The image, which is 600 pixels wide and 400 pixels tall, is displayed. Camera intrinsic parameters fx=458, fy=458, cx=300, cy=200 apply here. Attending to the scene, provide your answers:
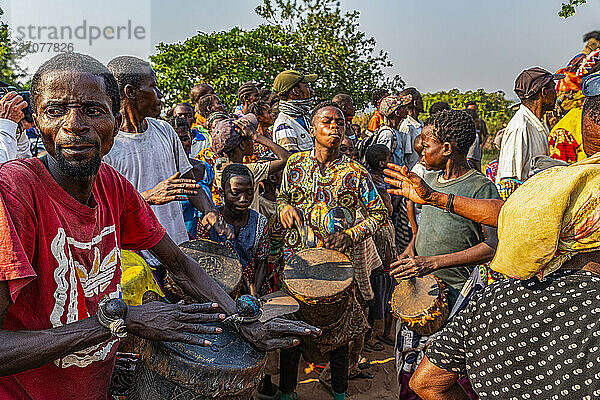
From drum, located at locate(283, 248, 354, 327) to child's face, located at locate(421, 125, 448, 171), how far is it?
917mm

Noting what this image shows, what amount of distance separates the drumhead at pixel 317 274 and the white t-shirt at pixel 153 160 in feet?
2.75

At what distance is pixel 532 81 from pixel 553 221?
3.63 metres

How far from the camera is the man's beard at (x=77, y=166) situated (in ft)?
4.67

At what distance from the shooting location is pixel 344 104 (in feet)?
24.5

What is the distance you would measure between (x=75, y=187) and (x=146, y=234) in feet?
1.45

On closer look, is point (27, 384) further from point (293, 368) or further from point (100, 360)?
point (293, 368)

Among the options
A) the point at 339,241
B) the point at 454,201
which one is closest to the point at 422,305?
the point at 454,201

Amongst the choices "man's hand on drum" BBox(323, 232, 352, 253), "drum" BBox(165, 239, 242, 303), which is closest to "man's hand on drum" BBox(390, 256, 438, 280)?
"man's hand on drum" BBox(323, 232, 352, 253)

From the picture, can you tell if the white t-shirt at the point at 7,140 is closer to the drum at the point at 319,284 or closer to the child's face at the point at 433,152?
the drum at the point at 319,284

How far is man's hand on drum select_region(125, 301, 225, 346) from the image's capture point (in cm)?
137

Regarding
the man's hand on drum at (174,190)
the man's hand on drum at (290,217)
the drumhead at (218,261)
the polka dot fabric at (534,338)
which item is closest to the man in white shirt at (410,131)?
the man's hand on drum at (290,217)

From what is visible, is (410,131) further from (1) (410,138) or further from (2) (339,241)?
(2) (339,241)

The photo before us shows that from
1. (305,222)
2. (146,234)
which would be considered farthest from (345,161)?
(146,234)

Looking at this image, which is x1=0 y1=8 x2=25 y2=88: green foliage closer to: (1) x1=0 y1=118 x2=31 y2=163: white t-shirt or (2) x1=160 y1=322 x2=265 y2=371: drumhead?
(1) x1=0 y1=118 x2=31 y2=163: white t-shirt
